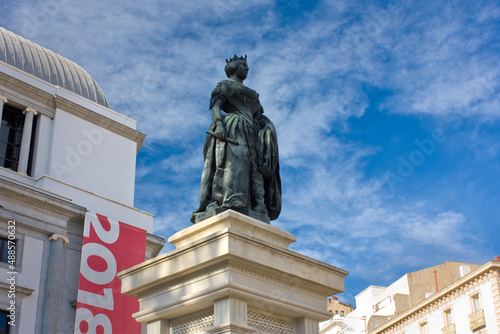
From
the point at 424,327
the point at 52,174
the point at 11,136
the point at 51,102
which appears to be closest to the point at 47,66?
the point at 51,102

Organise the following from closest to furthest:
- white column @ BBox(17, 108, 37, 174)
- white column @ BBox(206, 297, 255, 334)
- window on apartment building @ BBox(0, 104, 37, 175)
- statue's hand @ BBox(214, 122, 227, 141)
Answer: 1. white column @ BBox(206, 297, 255, 334)
2. statue's hand @ BBox(214, 122, 227, 141)
3. white column @ BBox(17, 108, 37, 174)
4. window on apartment building @ BBox(0, 104, 37, 175)

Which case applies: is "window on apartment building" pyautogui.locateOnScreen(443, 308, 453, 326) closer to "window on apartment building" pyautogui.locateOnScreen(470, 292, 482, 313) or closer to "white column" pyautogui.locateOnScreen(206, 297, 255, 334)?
"window on apartment building" pyautogui.locateOnScreen(470, 292, 482, 313)

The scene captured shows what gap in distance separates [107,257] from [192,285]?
1124 inches

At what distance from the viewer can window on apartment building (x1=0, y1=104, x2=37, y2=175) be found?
38281mm

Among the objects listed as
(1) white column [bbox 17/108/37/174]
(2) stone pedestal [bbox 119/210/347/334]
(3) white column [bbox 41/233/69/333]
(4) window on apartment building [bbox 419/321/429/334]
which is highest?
(1) white column [bbox 17/108/37/174]

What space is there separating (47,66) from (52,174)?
7.56 metres

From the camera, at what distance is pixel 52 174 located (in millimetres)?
38406

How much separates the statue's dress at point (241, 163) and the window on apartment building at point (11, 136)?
3025cm

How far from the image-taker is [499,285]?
4612cm

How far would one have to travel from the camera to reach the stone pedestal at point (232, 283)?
8.28 meters

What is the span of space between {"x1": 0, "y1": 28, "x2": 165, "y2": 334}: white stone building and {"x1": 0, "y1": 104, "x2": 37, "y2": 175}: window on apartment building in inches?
2.2

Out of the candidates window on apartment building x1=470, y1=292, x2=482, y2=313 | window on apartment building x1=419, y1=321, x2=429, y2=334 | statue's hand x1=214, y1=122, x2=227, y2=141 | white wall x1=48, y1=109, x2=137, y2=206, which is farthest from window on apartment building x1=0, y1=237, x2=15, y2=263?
window on apartment building x1=419, y1=321, x2=429, y2=334

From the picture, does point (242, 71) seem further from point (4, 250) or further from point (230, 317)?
point (4, 250)

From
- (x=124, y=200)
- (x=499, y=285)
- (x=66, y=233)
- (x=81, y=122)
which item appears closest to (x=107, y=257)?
(x=66, y=233)
